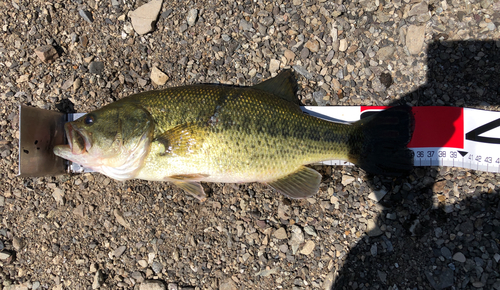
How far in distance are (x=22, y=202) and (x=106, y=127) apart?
64.9 inches

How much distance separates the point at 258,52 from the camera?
322cm

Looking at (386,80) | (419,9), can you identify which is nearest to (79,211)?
(386,80)

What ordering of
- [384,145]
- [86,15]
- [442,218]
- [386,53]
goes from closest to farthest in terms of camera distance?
1. [384,145]
2. [442,218]
3. [386,53]
4. [86,15]

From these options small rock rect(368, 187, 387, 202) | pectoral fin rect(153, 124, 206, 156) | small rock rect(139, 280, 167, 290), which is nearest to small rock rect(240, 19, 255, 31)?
pectoral fin rect(153, 124, 206, 156)

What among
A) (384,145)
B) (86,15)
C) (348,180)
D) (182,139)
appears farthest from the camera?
(86,15)

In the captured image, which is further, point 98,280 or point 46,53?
point 46,53

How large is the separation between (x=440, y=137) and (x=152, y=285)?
3476mm

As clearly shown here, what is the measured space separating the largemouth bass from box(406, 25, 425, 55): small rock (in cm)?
90

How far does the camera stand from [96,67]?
10.7 feet

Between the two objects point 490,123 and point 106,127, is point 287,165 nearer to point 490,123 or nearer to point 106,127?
point 106,127

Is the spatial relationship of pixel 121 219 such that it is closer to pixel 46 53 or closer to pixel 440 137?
pixel 46 53

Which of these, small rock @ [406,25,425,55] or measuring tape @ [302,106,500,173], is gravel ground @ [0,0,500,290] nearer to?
small rock @ [406,25,425,55]

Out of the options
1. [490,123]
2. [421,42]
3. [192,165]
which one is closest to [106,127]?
[192,165]

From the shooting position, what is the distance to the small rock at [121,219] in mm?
3090
